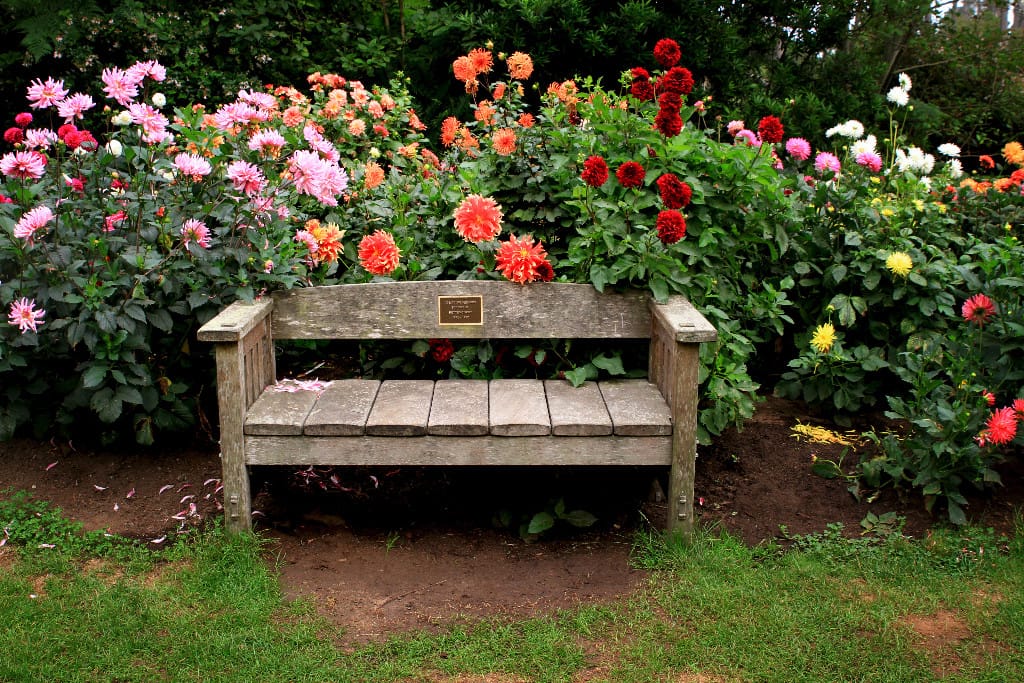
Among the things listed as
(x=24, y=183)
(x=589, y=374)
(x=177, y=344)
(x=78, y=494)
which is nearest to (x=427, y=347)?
(x=589, y=374)

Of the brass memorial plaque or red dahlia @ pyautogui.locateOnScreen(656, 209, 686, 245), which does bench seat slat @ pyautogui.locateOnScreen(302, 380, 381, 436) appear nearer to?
the brass memorial plaque

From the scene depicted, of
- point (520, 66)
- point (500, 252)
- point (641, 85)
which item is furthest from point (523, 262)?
point (520, 66)

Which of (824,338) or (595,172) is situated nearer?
(595,172)

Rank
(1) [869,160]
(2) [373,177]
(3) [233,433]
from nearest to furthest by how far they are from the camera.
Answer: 1. (3) [233,433]
2. (2) [373,177]
3. (1) [869,160]

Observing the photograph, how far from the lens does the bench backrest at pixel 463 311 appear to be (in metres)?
3.53

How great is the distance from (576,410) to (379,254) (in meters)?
0.94

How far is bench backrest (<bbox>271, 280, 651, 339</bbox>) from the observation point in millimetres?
3529

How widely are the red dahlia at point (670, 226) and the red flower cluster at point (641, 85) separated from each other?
569 millimetres

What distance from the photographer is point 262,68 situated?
295 inches

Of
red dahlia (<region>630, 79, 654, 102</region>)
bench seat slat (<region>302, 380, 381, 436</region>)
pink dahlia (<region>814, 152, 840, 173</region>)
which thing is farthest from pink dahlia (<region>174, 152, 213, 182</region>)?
pink dahlia (<region>814, 152, 840, 173</region>)

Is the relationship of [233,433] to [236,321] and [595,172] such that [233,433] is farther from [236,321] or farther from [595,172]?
[595,172]

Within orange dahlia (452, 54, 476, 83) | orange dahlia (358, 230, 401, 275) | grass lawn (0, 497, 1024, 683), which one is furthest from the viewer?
orange dahlia (452, 54, 476, 83)

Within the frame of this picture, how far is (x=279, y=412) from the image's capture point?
3.21 meters

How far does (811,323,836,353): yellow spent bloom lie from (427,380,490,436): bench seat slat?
157cm
